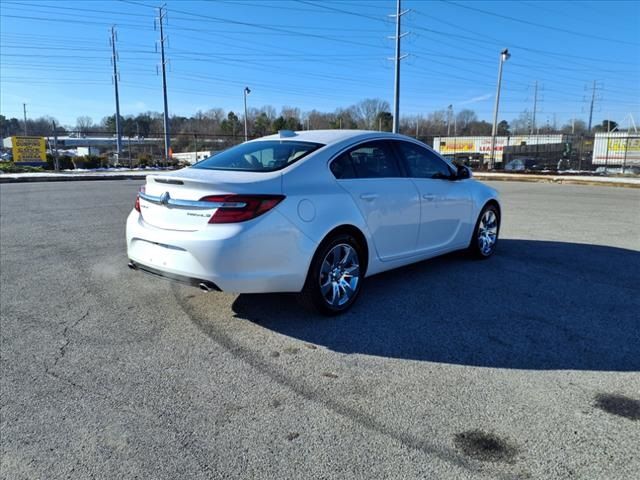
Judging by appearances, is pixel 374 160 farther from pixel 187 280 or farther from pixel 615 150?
pixel 615 150

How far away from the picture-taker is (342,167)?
176 inches

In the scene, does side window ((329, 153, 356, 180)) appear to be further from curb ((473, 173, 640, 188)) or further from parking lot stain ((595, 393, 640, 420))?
curb ((473, 173, 640, 188))

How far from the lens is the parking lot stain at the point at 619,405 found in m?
2.84

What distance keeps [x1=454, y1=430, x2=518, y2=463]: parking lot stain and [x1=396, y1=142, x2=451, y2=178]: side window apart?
3.11m

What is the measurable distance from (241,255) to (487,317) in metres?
2.27

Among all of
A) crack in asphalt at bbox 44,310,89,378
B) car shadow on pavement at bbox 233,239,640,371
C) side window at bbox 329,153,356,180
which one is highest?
side window at bbox 329,153,356,180

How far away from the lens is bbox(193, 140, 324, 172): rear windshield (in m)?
4.31

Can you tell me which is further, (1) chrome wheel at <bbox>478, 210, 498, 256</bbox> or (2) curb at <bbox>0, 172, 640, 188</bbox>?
(2) curb at <bbox>0, 172, 640, 188</bbox>

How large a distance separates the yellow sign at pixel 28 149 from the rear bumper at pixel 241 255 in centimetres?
2769

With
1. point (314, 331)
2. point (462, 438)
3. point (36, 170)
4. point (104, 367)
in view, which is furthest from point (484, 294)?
point (36, 170)

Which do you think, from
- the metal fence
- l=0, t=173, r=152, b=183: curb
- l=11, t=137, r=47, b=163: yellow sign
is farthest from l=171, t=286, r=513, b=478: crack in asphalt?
l=11, t=137, r=47, b=163: yellow sign

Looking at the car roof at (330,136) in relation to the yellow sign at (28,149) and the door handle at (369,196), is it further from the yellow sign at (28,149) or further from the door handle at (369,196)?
the yellow sign at (28,149)

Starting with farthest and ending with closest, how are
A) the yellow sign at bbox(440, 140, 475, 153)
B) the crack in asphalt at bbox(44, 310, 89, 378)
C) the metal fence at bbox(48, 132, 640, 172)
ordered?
1. the yellow sign at bbox(440, 140, 475, 153)
2. the metal fence at bbox(48, 132, 640, 172)
3. the crack in asphalt at bbox(44, 310, 89, 378)

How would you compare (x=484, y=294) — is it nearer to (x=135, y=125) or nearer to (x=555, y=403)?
(x=555, y=403)
